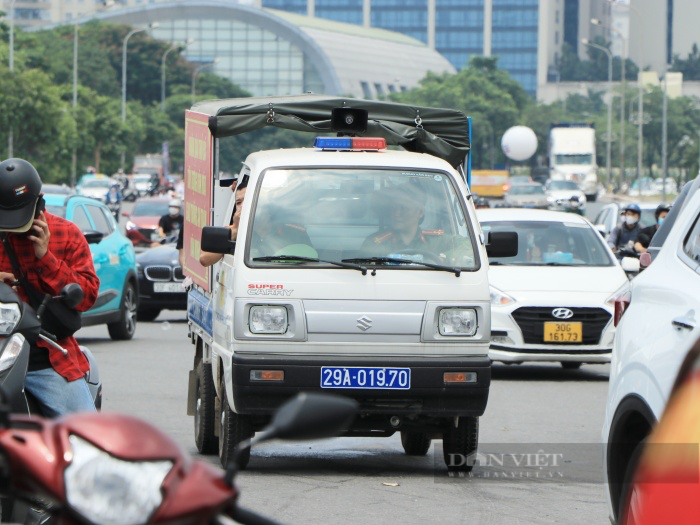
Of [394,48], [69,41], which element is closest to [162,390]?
[69,41]

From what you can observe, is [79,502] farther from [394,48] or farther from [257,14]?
[394,48]

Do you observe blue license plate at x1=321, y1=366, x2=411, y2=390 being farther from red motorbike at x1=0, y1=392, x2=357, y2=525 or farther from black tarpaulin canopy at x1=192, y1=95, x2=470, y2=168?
red motorbike at x1=0, y1=392, x2=357, y2=525

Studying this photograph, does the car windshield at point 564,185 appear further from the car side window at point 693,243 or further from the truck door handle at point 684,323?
the truck door handle at point 684,323

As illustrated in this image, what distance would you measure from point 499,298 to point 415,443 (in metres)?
4.89

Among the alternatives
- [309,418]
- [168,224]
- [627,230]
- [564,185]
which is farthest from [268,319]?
[564,185]

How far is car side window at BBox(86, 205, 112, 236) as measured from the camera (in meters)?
18.2

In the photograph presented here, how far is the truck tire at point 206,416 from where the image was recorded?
949 cm

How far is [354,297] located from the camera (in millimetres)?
8594

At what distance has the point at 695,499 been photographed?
3670 mm

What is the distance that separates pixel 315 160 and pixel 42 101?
47.6 meters

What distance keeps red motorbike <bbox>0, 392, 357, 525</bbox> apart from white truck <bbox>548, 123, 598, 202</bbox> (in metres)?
83.9

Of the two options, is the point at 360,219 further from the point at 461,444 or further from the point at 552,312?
the point at 552,312

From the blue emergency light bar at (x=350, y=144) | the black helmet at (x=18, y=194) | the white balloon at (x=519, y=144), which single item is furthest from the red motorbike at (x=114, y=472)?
the white balloon at (x=519, y=144)

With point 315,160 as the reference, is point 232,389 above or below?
below
